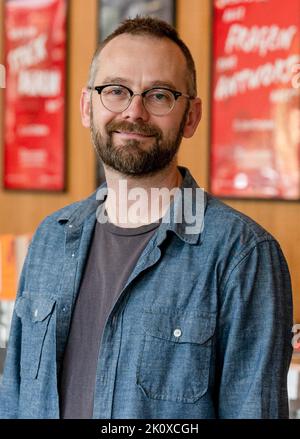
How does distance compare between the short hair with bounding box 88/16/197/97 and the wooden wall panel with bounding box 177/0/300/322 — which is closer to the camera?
the short hair with bounding box 88/16/197/97

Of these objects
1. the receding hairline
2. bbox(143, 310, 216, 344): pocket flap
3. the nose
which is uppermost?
the receding hairline

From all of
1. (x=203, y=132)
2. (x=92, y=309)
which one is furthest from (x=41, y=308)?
(x=203, y=132)

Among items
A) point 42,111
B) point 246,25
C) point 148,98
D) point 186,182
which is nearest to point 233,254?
point 186,182

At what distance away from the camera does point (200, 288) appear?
1.24 m

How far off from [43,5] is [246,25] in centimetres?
119

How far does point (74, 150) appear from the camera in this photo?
316cm

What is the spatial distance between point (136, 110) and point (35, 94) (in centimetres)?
210

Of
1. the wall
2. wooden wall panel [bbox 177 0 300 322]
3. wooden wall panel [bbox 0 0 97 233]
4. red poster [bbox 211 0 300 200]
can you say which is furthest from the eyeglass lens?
wooden wall panel [bbox 0 0 97 233]

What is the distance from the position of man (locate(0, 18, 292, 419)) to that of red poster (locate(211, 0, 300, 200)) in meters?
0.99

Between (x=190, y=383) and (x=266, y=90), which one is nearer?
(x=190, y=383)

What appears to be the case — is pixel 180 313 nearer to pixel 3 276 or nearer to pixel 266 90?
pixel 266 90

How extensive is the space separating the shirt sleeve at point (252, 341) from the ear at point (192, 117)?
0.25m

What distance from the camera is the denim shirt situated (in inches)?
47.9

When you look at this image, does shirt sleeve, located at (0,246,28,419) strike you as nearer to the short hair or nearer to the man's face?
the man's face
